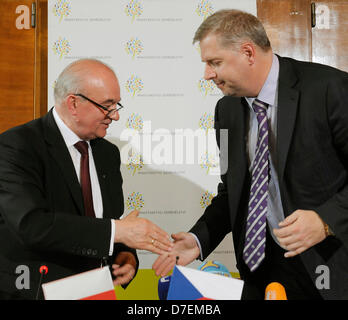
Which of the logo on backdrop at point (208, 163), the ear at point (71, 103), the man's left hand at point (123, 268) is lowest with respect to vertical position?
the man's left hand at point (123, 268)

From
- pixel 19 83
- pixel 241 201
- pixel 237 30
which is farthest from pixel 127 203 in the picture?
pixel 237 30

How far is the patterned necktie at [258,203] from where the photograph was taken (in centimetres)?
178

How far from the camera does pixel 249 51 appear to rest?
Result: 1.87 meters

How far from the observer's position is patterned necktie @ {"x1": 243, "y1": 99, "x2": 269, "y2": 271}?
5.85 feet

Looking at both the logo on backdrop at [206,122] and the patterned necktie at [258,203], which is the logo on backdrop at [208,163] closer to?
the logo on backdrop at [206,122]

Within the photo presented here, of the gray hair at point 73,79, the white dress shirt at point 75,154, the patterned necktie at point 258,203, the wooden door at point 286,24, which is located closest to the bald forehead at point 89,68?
the gray hair at point 73,79

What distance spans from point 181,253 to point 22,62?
7.81ft

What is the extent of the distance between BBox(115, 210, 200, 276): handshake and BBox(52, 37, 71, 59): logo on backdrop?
6.77 ft

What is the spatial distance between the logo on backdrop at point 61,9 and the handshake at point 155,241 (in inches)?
89.3

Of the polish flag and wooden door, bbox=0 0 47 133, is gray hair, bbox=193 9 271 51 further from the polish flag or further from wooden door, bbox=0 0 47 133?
wooden door, bbox=0 0 47 133

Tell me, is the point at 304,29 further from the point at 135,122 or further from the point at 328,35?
the point at 135,122

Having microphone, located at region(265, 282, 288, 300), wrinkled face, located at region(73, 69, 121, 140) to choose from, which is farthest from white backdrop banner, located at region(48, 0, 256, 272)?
microphone, located at region(265, 282, 288, 300)

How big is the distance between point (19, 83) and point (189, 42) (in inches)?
54.8

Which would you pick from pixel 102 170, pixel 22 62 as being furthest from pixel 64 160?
pixel 22 62
